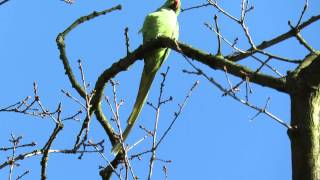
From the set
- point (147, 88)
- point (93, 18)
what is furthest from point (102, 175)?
point (93, 18)

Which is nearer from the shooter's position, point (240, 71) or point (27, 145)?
point (240, 71)

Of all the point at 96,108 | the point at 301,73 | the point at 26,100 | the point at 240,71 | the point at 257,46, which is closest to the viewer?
the point at 301,73

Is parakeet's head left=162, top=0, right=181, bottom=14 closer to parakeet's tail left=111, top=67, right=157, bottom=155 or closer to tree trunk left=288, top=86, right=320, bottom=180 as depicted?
parakeet's tail left=111, top=67, right=157, bottom=155

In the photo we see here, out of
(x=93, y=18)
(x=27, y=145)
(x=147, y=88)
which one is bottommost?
(x=27, y=145)

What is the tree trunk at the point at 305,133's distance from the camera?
208 cm

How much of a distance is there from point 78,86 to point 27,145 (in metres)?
1.06

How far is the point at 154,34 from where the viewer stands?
559 cm

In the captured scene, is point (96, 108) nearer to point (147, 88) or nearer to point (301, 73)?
point (147, 88)

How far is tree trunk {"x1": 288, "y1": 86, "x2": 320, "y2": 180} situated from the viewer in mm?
2080

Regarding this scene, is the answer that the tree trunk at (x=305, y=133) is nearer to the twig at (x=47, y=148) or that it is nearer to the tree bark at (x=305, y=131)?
the tree bark at (x=305, y=131)

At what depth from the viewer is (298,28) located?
3193 mm

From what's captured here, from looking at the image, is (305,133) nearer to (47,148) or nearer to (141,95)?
(47,148)

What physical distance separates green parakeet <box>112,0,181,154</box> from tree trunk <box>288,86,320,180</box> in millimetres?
2538

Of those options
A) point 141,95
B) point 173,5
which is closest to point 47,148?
point 141,95
